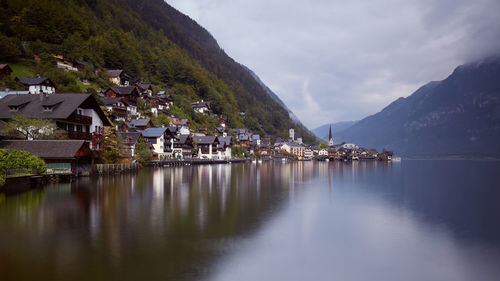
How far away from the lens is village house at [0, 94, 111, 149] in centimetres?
4009

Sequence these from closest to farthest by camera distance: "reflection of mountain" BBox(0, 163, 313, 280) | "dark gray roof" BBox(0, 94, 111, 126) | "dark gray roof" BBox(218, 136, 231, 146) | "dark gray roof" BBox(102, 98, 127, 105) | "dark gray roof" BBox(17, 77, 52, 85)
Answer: "reflection of mountain" BBox(0, 163, 313, 280)
"dark gray roof" BBox(0, 94, 111, 126)
"dark gray roof" BBox(17, 77, 52, 85)
"dark gray roof" BBox(102, 98, 127, 105)
"dark gray roof" BBox(218, 136, 231, 146)

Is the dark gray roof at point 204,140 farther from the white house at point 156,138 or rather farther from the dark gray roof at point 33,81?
the dark gray roof at point 33,81

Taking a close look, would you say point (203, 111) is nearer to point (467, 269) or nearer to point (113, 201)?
point (113, 201)

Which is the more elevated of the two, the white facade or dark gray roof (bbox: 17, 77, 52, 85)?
dark gray roof (bbox: 17, 77, 52, 85)

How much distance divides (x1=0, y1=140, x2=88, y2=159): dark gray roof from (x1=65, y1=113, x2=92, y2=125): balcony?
5.27 metres

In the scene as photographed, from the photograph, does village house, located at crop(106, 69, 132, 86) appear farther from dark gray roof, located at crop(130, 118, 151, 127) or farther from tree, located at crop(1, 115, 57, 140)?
tree, located at crop(1, 115, 57, 140)

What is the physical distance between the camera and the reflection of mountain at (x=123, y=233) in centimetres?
1101

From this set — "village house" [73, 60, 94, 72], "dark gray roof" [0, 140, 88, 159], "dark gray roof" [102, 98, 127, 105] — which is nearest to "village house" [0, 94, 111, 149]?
"dark gray roof" [0, 140, 88, 159]

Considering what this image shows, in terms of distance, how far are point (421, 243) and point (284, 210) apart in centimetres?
918

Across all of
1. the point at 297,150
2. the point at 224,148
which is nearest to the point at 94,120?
the point at 224,148

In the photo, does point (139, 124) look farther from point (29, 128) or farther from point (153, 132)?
point (29, 128)

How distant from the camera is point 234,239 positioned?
602 inches

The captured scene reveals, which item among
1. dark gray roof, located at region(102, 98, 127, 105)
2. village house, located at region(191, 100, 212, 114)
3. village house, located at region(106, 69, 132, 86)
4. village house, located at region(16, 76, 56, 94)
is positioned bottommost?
dark gray roof, located at region(102, 98, 127, 105)

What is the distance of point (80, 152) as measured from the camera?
36.2 meters
